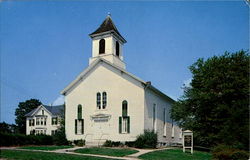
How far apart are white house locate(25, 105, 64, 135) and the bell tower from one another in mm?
26441

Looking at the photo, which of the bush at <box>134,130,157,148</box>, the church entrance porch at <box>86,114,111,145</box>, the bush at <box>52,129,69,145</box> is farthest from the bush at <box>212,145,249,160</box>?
the bush at <box>52,129,69,145</box>

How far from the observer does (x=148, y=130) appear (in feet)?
74.8

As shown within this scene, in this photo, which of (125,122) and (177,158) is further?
(125,122)

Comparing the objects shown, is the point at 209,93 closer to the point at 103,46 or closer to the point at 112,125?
the point at 112,125

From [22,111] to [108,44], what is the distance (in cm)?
4701

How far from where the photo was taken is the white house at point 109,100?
75.7 feet

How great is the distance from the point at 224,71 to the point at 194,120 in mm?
4611

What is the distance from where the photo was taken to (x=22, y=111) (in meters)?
66.5

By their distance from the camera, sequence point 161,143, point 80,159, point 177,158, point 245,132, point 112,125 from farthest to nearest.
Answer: point 161,143, point 112,125, point 245,132, point 177,158, point 80,159

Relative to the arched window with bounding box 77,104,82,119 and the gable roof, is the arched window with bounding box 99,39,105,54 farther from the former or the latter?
the arched window with bounding box 77,104,82,119

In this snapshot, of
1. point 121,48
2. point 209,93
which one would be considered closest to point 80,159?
point 209,93

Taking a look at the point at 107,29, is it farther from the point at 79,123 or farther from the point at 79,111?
the point at 79,123

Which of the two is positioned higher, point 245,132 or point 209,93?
point 209,93

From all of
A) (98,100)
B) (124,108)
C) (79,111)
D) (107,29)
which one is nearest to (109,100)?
(98,100)
